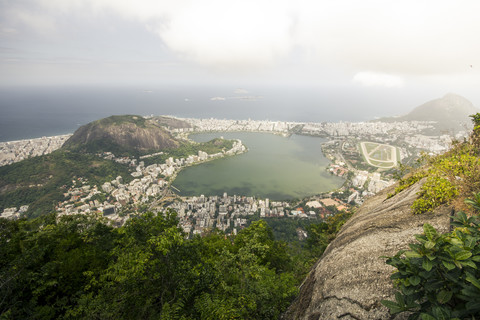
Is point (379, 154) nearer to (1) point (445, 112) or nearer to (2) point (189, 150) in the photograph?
(2) point (189, 150)

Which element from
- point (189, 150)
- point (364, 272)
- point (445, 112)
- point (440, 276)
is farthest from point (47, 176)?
point (445, 112)

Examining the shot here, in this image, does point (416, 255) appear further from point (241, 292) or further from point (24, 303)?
point (24, 303)

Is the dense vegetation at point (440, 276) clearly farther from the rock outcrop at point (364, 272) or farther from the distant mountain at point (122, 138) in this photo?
the distant mountain at point (122, 138)

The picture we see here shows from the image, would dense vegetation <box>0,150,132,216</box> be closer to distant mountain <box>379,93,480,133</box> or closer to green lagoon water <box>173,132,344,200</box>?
green lagoon water <box>173,132,344,200</box>

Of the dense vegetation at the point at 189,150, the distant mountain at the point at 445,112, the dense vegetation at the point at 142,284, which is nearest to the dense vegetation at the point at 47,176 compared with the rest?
the dense vegetation at the point at 189,150

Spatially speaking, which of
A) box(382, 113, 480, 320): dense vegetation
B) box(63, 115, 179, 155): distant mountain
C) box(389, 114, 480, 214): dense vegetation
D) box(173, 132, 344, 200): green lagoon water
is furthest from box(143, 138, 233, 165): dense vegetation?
box(382, 113, 480, 320): dense vegetation

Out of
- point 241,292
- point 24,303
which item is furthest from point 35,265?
point 241,292
